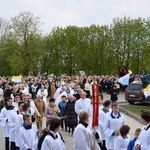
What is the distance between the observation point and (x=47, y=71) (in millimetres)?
64438

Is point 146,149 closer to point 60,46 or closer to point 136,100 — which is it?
point 136,100

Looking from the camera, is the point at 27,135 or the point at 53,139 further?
the point at 27,135

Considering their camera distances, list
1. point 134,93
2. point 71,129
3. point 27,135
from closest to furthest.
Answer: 1. point 27,135
2. point 71,129
3. point 134,93

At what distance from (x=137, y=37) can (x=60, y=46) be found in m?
13.2

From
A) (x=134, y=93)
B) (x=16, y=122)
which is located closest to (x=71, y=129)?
(x=16, y=122)

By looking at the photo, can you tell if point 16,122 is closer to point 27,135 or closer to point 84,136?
point 27,135

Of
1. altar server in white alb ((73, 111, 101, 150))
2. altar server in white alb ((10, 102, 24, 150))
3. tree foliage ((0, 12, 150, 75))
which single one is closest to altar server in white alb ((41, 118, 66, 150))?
altar server in white alb ((73, 111, 101, 150))

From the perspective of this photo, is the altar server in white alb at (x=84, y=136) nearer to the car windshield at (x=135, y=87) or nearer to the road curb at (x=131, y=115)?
the road curb at (x=131, y=115)

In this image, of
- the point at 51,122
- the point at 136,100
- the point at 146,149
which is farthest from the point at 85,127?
the point at 136,100

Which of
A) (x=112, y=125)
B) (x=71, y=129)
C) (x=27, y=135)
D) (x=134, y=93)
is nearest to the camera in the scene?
(x=27, y=135)

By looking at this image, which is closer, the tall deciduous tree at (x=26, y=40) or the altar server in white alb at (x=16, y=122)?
the altar server in white alb at (x=16, y=122)

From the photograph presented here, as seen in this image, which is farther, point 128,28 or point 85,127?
point 128,28

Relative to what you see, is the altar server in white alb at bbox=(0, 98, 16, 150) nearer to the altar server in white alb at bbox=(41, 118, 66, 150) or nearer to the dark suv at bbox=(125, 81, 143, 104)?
the altar server in white alb at bbox=(41, 118, 66, 150)

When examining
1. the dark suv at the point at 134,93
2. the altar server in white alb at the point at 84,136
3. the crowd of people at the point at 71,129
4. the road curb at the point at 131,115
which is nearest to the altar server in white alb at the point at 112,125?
the crowd of people at the point at 71,129
